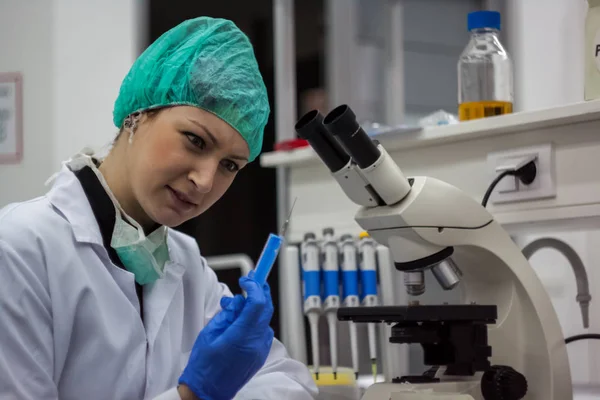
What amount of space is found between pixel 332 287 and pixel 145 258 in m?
0.42

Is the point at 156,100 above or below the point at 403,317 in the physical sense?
above

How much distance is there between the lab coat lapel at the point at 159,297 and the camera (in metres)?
1.21

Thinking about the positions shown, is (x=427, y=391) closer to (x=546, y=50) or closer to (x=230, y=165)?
(x=230, y=165)

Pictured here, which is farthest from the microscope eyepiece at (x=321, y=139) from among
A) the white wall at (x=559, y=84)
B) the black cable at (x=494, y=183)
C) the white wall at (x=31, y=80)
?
→ the white wall at (x=31, y=80)

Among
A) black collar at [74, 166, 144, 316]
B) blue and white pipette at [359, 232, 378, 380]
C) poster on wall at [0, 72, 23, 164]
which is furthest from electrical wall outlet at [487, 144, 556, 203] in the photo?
poster on wall at [0, 72, 23, 164]

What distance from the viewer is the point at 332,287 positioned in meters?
1.49

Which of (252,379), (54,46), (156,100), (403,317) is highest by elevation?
(54,46)

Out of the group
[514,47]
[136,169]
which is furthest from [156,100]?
[514,47]

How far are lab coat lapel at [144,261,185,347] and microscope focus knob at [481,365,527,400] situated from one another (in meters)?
0.51

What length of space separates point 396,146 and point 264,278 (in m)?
0.58

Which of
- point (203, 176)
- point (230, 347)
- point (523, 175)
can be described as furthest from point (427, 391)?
point (523, 175)

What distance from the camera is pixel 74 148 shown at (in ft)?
8.52

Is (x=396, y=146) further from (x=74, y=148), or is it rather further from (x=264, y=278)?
(x=74, y=148)

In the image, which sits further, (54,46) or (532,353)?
(54,46)
